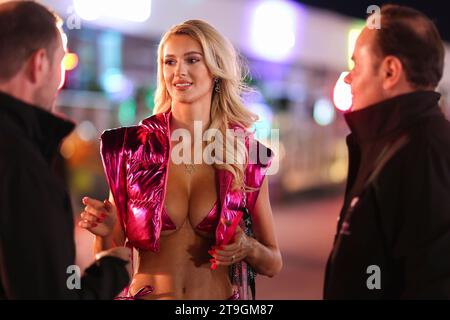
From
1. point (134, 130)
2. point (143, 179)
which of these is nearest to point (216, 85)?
point (134, 130)

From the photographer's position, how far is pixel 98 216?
2.16 meters

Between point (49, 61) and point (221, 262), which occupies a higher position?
point (49, 61)

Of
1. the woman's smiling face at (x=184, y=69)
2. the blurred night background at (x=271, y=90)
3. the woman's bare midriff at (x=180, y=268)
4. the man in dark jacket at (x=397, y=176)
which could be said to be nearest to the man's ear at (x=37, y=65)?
the woman's smiling face at (x=184, y=69)

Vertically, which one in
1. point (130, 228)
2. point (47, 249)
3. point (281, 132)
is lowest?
point (47, 249)

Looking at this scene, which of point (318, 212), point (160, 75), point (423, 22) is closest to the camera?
point (423, 22)

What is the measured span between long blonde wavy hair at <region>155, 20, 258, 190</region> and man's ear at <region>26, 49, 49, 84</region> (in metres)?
0.69

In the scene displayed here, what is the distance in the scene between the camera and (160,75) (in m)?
2.49

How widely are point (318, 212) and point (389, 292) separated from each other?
899cm

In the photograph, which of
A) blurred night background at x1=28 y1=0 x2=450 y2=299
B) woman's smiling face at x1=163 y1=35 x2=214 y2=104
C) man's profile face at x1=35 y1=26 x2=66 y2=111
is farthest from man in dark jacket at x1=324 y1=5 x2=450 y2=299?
blurred night background at x1=28 y1=0 x2=450 y2=299

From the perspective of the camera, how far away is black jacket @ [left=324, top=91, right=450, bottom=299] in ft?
5.81

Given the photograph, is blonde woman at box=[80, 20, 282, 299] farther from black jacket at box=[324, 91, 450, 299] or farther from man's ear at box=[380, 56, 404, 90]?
man's ear at box=[380, 56, 404, 90]

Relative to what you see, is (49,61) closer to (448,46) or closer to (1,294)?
(1,294)

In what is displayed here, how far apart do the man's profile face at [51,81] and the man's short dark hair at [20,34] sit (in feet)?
0.12

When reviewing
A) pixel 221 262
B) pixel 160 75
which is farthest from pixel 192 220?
pixel 160 75
